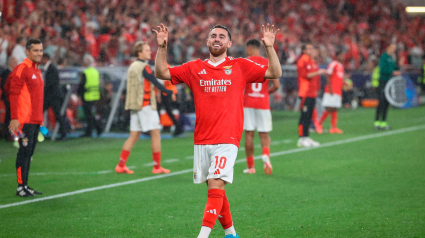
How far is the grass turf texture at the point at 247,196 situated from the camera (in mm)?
5758

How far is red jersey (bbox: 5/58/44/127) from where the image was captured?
23.9 ft

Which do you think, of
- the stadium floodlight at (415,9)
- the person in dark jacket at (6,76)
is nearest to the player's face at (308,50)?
the person in dark jacket at (6,76)

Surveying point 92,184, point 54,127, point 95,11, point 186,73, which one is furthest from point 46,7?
point 186,73

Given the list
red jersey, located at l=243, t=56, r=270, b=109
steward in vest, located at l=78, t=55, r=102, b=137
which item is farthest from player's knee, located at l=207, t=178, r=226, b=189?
steward in vest, located at l=78, t=55, r=102, b=137

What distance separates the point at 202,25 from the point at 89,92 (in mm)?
10509

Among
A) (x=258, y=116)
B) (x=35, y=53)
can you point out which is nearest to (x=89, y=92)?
(x=258, y=116)

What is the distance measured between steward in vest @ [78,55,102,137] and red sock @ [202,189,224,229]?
35.4 feet

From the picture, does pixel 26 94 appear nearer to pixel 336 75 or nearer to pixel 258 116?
pixel 258 116

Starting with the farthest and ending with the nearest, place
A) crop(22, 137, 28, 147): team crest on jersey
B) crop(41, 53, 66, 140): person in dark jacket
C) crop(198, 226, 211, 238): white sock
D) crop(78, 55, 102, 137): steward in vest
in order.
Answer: crop(78, 55, 102, 137): steward in vest, crop(41, 53, 66, 140): person in dark jacket, crop(22, 137, 28, 147): team crest on jersey, crop(198, 226, 211, 238): white sock

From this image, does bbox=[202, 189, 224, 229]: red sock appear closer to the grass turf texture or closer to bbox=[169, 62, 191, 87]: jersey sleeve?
the grass turf texture

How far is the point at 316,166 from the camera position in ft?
32.7

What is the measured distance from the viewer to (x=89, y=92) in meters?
15.1

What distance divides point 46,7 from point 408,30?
2612 cm

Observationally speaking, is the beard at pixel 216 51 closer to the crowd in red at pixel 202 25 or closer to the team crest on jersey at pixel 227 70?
the team crest on jersey at pixel 227 70
